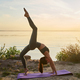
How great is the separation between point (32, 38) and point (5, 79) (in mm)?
1968

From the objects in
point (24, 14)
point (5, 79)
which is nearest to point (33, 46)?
point (24, 14)

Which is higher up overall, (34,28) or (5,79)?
(34,28)

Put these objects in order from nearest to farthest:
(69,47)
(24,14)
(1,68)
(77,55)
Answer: (24,14) → (1,68) → (77,55) → (69,47)

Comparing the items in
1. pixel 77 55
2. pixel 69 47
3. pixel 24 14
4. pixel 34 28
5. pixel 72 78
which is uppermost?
pixel 24 14

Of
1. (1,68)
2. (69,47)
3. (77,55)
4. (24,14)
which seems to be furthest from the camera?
(69,47)

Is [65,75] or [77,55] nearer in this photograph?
[65,75]

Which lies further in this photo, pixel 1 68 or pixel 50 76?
pixel 1 68

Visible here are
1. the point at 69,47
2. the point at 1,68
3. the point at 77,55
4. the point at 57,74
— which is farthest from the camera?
the point at 69,47

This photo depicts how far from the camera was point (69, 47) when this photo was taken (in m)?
9.61

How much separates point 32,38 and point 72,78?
7.35 feet

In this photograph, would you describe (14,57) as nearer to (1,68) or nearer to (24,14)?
(1,68)

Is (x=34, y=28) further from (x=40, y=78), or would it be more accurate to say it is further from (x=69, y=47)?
(x=69, y=47)

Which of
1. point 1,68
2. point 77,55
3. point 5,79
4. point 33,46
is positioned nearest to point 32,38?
point 33,46

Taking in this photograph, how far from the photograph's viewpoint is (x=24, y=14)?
514cm
